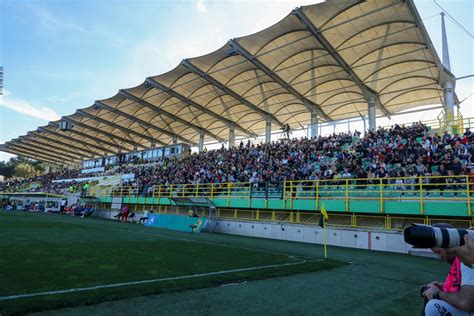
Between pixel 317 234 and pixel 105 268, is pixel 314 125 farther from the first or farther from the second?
pixel 105 268

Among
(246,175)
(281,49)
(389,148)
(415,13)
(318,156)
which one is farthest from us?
(281,49)

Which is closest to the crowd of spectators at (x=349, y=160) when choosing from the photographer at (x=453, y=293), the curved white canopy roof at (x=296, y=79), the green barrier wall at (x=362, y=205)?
the green barrier wall at (x=362, y=205)

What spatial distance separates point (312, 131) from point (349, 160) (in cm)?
1649

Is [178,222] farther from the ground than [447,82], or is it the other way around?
[447,82]

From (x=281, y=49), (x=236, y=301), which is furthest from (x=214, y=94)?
(x=236, y=301)

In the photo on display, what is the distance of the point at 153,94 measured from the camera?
35781mm

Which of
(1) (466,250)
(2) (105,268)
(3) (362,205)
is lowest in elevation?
(2) (105,268)

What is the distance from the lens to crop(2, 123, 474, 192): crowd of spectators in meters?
15.1

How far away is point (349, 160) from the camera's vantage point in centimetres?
1892

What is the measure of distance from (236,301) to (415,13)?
21.5 metres

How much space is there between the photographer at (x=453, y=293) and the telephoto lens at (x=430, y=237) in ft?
0.92

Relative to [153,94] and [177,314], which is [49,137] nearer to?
[153,94]

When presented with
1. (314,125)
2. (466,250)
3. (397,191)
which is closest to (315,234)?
(397,191)

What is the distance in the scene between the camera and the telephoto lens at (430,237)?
2018mm
